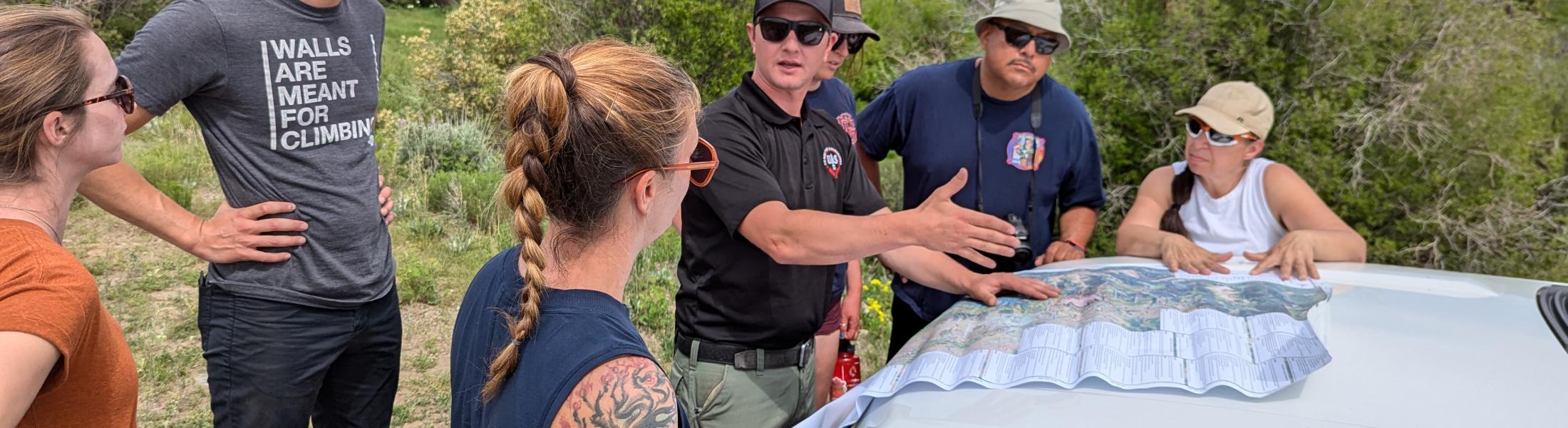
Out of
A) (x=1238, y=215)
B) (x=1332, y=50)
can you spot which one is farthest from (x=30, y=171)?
(x=1332, y=50)

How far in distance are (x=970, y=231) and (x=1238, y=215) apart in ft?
4.66

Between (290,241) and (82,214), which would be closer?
(290,241)

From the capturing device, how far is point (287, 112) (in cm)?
231

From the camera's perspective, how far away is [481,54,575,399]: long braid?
129 cm

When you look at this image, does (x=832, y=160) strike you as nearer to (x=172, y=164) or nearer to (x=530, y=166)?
(x=530, y=166)

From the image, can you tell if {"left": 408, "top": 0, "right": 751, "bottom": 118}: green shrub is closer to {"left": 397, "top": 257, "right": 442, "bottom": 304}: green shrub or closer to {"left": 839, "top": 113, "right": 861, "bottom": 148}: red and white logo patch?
{"left": 397, "top": 257, "right": 442, "bottom": 304}: green shrub

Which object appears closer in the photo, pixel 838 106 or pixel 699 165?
pixel 699 165

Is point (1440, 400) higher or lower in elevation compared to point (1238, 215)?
higher

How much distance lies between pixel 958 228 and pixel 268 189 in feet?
4.97

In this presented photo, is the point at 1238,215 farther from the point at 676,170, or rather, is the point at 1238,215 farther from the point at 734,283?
the point at 676,170

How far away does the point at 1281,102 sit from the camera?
6.00 m

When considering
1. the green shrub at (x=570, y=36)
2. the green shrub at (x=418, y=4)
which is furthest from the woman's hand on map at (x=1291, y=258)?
the green shrub at (x=418, y=4)

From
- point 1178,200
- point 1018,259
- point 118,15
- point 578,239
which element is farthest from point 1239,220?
point 118,15

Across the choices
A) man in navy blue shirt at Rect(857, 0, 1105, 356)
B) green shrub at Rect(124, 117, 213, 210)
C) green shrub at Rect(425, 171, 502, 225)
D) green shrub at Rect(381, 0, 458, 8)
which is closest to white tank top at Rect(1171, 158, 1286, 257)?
man in navy blue shirt at Rect(857, 0, 1105, 356)
